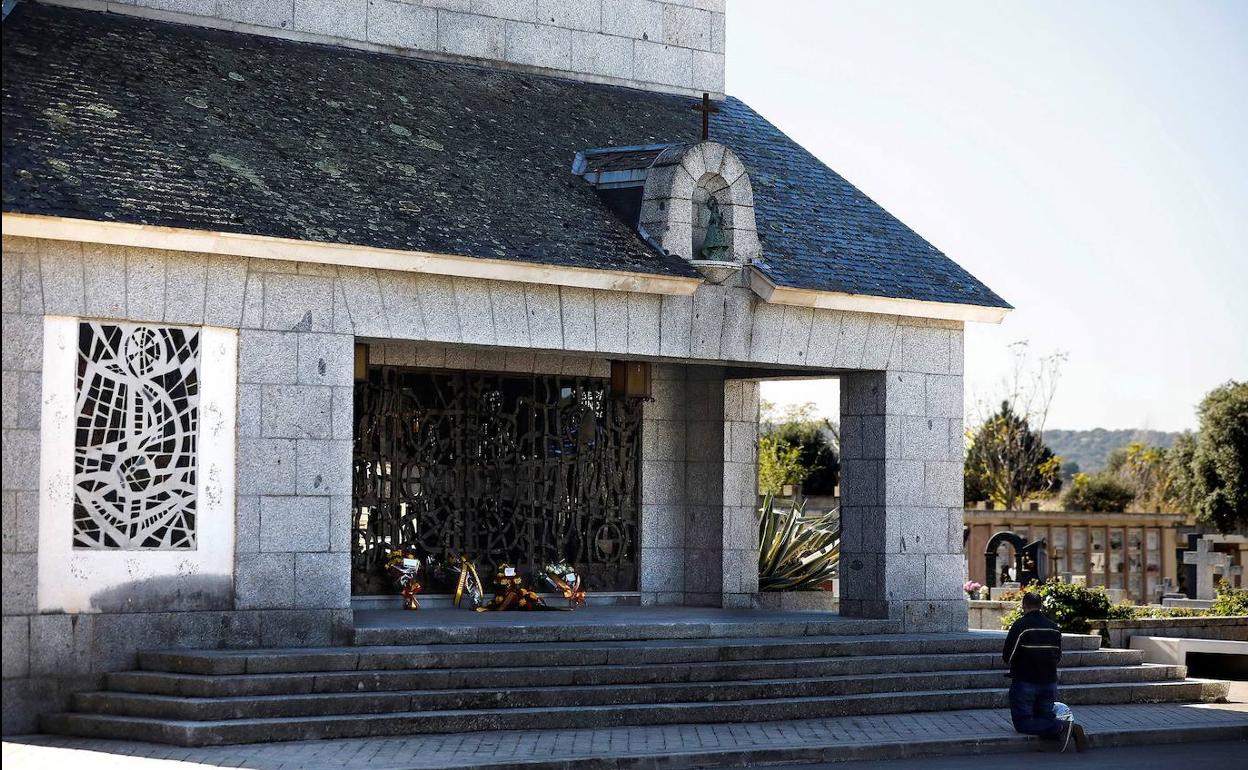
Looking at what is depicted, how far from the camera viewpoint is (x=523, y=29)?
802 inches

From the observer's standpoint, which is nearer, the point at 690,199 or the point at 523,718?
the point at 523,718

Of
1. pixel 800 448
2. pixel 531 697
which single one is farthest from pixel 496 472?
pixel 800 448

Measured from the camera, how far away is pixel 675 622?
17.1 metres

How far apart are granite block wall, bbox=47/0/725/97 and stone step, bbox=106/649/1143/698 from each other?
7565 mm

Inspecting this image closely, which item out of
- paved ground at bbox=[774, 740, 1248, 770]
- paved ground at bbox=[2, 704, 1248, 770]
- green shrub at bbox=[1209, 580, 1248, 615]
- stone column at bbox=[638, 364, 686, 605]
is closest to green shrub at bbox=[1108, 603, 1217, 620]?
green shrub at bbox=[1209, 580, 1248, 615]

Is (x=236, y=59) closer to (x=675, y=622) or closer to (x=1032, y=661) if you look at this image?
(x=675, y=622)

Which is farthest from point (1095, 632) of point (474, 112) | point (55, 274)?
point (55, 274)

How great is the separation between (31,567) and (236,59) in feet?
20.4

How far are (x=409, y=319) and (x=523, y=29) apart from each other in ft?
19.9

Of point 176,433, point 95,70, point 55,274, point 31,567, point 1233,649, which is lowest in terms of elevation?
point 1233,649

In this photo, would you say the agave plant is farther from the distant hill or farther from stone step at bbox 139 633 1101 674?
the distant hill

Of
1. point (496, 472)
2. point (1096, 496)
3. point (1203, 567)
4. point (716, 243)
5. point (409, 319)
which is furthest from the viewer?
point (1096, 496)

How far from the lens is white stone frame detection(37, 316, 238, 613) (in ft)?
44.4

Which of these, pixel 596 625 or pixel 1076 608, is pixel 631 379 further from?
pixel 1076 608
